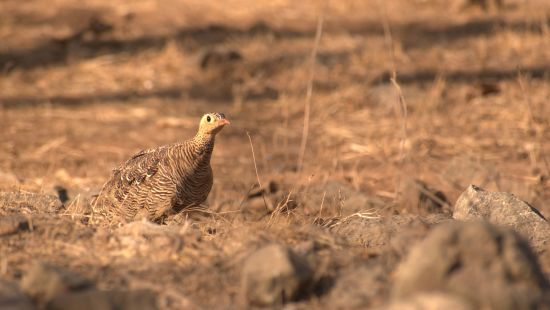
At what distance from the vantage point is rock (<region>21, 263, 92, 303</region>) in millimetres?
3475

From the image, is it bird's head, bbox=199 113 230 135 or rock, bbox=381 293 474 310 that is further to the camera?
bird's head, bbox=199 113 230 135

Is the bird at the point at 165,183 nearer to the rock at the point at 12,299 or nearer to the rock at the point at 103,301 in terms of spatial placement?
the rock at the point at 12,299

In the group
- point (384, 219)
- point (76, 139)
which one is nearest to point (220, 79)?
point (76, 139)

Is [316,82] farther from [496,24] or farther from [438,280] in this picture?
[438,280]

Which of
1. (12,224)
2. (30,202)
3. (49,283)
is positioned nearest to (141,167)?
(30,202)

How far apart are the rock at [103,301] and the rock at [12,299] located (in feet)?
0.32

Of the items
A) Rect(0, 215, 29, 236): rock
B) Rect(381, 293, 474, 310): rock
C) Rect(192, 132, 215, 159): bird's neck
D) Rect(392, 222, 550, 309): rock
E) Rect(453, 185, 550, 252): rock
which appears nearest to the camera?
Rect(381, 293, 474, 310): rock

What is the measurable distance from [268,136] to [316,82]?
165cm

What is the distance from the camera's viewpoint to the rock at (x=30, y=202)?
209 inches

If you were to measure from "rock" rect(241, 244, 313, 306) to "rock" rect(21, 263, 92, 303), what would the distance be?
2.20 ft

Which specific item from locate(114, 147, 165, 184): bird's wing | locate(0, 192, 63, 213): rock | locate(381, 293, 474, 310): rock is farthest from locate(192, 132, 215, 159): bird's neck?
locate(381, 293, 474, 310): rock

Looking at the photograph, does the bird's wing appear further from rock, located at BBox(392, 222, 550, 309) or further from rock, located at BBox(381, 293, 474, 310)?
rock, located at BBox(381, 293, 474, 310)

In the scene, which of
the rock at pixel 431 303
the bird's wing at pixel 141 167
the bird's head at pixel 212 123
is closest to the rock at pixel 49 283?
the rock at pixel 431 303

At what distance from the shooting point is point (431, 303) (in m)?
3.17
